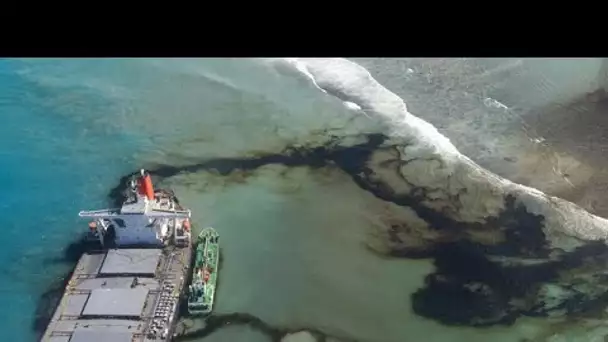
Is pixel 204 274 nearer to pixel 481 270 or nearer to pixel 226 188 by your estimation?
pixel 226 188

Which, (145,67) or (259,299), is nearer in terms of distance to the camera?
(259,299)

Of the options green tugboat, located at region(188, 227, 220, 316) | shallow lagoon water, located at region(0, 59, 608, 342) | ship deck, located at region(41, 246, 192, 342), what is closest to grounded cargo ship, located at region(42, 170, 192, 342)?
ship deck, located at region(41, 246, 192, 342)

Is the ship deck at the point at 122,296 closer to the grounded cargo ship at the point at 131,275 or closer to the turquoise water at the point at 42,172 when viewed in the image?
the grounded cargo ship at the point at 131,275

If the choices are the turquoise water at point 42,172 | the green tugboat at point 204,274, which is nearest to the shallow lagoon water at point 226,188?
the turquoise water at point 42,172

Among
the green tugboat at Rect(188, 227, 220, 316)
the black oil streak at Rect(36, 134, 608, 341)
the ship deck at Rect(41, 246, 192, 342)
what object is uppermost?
the black oil streak at Rect(36, 134, 608, 341)

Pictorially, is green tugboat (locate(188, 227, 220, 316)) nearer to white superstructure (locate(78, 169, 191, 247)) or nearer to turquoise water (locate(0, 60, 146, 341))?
white superstructure (locate(78, 169, 191, 247))

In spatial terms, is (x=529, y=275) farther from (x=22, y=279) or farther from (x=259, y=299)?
(x=22, y=279)

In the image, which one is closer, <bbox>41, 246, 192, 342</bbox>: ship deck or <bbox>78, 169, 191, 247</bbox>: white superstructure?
<bbox>41, 246, 192, 342</bbox>: ship deck
